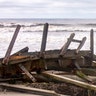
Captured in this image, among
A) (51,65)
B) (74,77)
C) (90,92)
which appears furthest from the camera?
(51,65)

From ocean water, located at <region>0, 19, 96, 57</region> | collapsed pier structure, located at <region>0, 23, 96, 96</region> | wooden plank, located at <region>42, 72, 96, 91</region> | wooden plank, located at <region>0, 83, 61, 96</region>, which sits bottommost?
wooden plank, located at <region>0, 83, 61, 96</region>

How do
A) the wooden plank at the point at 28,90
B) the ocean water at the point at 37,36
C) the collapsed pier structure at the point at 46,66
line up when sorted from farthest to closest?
the ocean water at the point at 37,36
the collapsed pier structure at the point at 46,66
the wooden plank at the point at 28,90

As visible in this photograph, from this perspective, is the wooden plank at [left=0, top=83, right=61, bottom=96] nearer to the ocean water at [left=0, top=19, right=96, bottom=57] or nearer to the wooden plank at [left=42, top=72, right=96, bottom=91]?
the wooden plank at [left=42, top=72, right=96, bottom=91]

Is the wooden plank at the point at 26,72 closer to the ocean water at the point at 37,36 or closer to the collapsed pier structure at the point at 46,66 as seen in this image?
the collapsed pier structure at the point at 46,66

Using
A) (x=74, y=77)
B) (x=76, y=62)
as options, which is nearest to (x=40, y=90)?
(x=74, y=77)

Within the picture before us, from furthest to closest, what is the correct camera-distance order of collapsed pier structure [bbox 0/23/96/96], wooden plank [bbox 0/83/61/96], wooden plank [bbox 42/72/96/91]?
1. collapsed pier structure [bbox 0/23/96/96]
2. wooden plank [bbox 0/83/61/96]
3. wooden plank [bbox 42/72/96/91]

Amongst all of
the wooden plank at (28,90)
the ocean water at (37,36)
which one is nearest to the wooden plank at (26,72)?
the wooden plank at (28,90)

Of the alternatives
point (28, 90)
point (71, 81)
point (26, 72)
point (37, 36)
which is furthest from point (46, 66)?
point (37, 36)

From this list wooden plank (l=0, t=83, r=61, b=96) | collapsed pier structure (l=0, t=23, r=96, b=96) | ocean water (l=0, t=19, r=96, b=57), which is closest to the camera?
wooden plank (l=0, t=83, r=61, b=96)

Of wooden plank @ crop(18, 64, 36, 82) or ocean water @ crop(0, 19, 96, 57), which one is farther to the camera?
ocean water @ crop(0, 19, 96, 57)

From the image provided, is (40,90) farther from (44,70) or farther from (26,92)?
(44,70)

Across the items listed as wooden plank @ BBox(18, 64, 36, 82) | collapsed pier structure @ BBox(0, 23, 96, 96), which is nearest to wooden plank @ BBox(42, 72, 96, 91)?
collapsed pier structure @ BBox(0, 23, 96, 96)

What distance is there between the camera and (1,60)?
10500 millimetres

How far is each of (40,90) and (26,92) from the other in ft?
1.39
